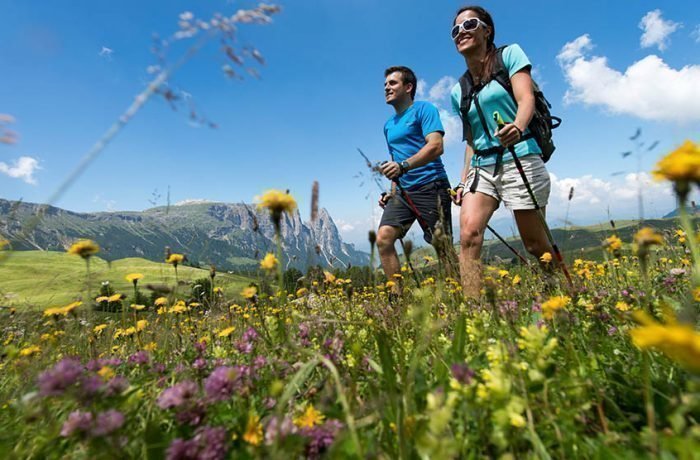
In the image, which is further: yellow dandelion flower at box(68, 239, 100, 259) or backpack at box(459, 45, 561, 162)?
backpack at box(459, 45, 561, 162)

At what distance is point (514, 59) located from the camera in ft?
13.2

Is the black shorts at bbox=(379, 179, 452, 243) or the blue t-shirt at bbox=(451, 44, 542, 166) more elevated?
the blue t-shirt at bbox=(451, 44, 542, 166)

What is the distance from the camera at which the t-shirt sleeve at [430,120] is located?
562 cm

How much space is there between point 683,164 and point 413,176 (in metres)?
4.99

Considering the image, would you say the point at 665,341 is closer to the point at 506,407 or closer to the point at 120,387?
the point at 506,407

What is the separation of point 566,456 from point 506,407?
30 cm

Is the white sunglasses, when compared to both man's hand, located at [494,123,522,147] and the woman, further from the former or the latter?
man's hand, located at [494,123,522,147]

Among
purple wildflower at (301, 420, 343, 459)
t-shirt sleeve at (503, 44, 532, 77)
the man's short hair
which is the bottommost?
purple wildflower at (301, 420, 343, 459)

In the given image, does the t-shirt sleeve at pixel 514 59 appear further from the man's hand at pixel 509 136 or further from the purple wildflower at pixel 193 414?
the purple wildflower at pixel 193 414

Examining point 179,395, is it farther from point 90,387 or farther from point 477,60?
point 477,60

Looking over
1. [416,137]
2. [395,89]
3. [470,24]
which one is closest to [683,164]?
[470,24]

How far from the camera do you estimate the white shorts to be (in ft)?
13.4

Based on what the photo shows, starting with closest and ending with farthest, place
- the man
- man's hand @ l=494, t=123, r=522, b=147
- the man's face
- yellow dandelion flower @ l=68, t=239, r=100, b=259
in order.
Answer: yellow dandelion flower @ l=68, t=239, r=100, b=259
man's hand @ l=494, t=123, r=522, b=147
the man
the man's face

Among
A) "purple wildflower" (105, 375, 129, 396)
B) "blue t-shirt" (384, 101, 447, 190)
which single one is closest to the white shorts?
"blue t-shirt" (384, 101, 447, 190)
